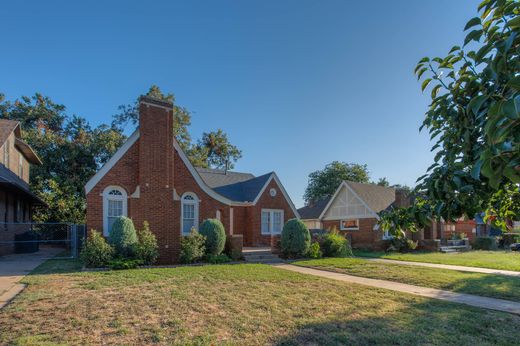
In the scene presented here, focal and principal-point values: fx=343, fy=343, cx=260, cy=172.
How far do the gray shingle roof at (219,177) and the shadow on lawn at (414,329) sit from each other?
18.0 m

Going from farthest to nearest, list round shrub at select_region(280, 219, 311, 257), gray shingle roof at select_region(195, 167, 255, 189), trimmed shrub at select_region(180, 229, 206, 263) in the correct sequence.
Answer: gray shingle roof at select_region(195, 167, 255, 189), round shrub at select_region(280, 219, 311, 257), trimmed shrub at select_region(180, 229, 206, 263)

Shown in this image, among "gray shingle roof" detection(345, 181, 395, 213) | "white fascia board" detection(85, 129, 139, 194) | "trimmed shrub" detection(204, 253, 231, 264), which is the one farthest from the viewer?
"gray shingle roof" detection(345, 181, 395, 213)

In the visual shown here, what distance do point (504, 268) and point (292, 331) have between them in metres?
13.1

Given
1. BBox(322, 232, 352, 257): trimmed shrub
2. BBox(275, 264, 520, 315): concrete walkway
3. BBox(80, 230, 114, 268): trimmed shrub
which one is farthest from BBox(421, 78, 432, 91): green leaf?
BBox(322, 232, 352, 257): trimmed shrub

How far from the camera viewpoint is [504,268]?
14.3m

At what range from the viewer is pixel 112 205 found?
48.4 feet

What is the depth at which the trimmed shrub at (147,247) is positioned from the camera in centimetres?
1333

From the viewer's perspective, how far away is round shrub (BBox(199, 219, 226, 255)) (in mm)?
14781

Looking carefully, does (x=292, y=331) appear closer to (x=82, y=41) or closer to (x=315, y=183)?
(x=82, y=41)

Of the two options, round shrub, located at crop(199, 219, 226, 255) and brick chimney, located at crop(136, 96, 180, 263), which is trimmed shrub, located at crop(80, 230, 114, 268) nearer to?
brick chimney, located at crop(136, 96, 180, 263)

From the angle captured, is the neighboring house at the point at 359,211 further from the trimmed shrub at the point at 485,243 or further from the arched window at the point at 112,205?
the arched window at the point at 112,205

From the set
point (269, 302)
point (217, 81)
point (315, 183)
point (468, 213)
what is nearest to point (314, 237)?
point (217, 81)

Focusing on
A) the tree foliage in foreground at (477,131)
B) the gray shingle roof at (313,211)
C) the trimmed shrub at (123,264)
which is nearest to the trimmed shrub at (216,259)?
the trimmed shrub at (123,264)

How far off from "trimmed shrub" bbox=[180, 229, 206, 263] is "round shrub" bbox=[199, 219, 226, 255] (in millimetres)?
277
